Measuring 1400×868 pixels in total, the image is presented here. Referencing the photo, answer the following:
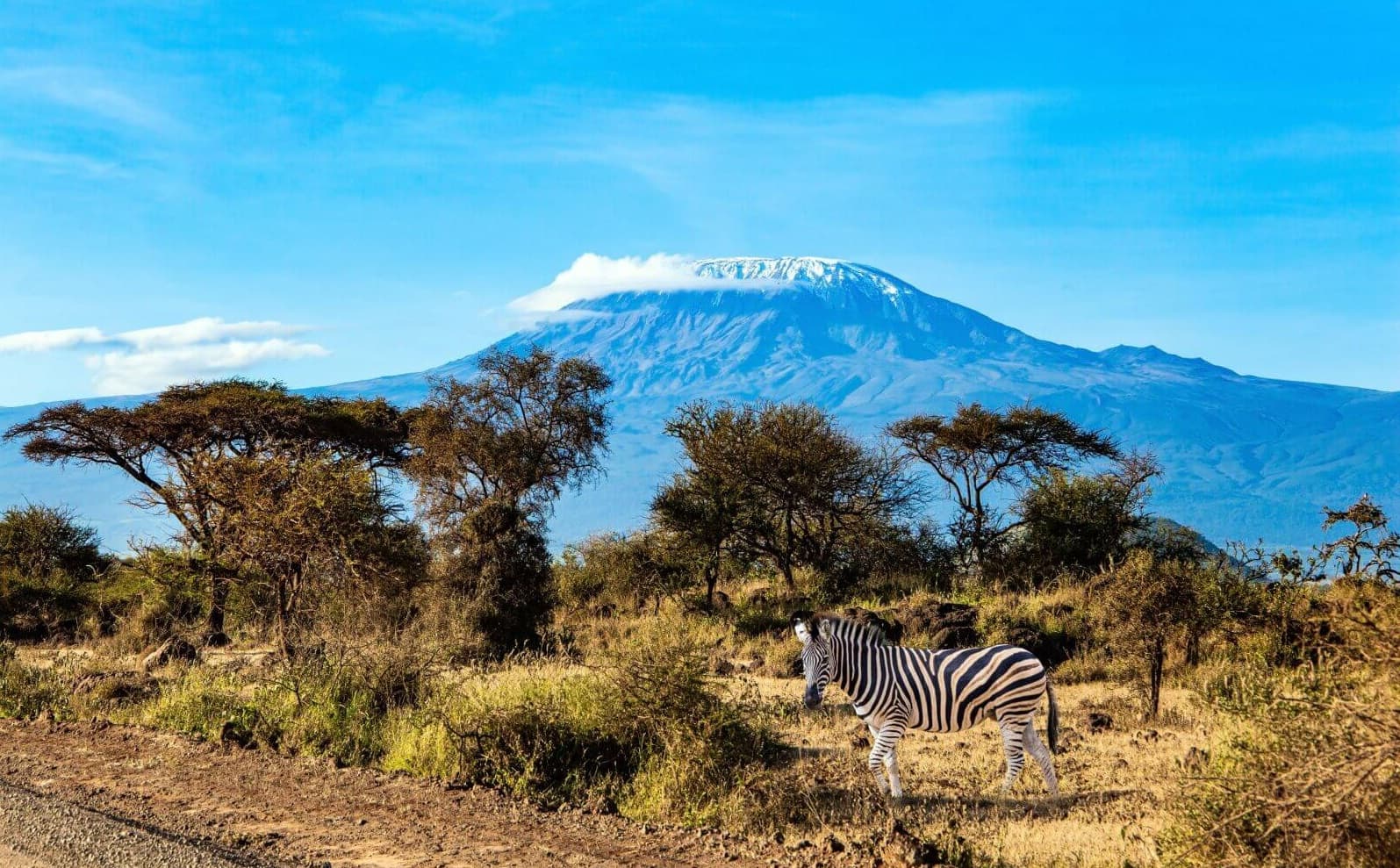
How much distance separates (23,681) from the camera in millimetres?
13852

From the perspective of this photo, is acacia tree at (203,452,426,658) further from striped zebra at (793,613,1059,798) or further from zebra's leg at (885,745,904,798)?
zebra's leg at (885,745,904,798)

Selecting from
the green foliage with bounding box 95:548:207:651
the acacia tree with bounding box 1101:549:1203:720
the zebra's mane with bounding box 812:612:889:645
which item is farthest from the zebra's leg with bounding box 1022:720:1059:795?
the green foliage with bounding box 95:548:207:651

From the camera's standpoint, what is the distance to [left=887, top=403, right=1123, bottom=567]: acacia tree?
29594mm

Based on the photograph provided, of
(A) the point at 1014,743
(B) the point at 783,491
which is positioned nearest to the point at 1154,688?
(A) the point at 1014,743

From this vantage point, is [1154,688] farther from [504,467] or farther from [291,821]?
[504,467]

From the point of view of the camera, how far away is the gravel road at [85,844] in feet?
24.5

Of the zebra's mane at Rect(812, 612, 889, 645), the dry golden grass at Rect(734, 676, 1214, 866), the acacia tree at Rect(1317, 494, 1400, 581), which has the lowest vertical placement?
the dry golden grass at Rect(734, 676, 1214, 866)

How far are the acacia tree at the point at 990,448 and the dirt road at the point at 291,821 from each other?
21.6m

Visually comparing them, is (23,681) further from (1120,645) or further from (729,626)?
(1120,645)

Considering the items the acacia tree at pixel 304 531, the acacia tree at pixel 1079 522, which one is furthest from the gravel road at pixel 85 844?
the acacia tree at pixel 1079 522

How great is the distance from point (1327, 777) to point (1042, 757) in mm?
4993

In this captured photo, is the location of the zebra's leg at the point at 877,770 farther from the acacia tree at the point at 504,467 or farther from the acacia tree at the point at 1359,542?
the acacia tree at the point at 504,467

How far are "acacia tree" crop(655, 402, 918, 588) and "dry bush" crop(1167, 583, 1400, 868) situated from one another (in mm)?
20927

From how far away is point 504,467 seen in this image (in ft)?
94.0
